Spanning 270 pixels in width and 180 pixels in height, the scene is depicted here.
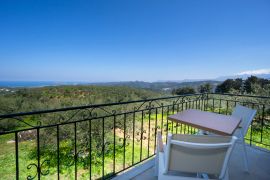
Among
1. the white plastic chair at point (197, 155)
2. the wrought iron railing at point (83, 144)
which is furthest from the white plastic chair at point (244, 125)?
the white plastic chair at point (197, 155)

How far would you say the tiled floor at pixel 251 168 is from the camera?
7.80ft

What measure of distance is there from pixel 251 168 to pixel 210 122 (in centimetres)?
119

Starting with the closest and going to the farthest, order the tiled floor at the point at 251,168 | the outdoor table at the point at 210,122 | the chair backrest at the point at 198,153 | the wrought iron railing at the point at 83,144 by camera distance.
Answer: the chair backrest at the point at 198,153, the outdoor table at the point at 210,122, the tiled floor at the point at 251,168, the wrought iron railing at the point at 83,144

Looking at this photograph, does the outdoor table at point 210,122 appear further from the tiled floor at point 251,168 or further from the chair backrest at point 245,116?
the tiled floor at point 251,168

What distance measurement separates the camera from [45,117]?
5238mm

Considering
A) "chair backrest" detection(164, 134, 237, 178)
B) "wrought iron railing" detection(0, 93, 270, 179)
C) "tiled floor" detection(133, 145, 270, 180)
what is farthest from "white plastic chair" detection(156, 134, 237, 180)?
"wrought iron railing" detection(0, 93, 270, 179)

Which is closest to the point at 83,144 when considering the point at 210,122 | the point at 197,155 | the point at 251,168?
the point at 210,122

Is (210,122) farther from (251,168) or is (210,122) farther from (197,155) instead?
(251,168)

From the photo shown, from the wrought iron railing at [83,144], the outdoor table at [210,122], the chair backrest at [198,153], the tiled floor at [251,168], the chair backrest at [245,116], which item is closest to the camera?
the chair backrest at [198,153]

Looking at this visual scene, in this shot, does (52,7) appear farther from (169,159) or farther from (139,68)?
(139,68)

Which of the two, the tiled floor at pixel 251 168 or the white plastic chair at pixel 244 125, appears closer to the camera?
the tiled floor at pixel 251 168

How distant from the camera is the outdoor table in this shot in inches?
77.5

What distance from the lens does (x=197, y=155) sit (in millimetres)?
1306

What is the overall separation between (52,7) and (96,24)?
3.65m
